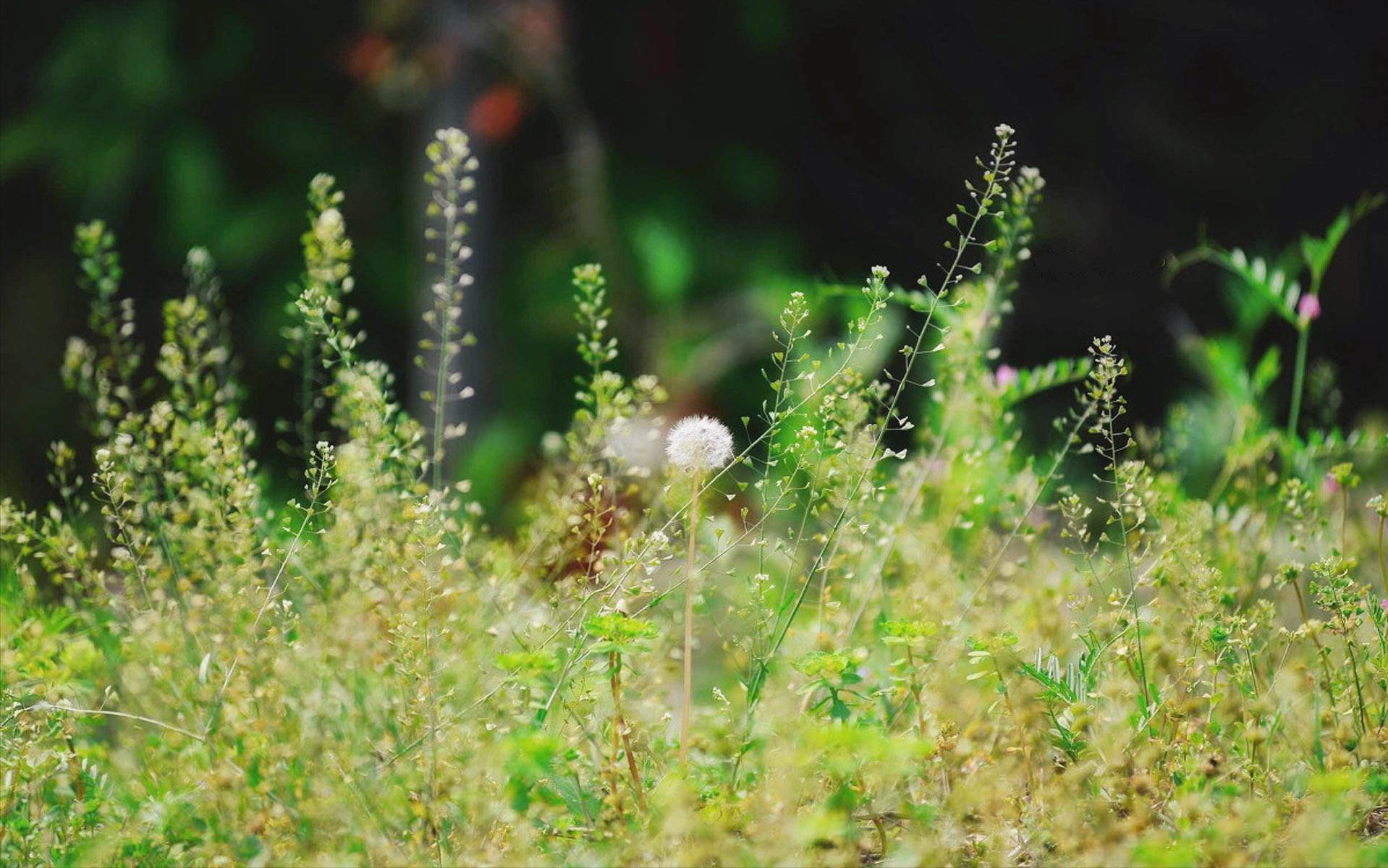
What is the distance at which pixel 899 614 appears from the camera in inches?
84.4

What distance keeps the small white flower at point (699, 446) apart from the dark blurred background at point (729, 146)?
4.39 m

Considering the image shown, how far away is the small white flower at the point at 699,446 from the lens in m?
1.72

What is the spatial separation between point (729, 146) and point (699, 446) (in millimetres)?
4969

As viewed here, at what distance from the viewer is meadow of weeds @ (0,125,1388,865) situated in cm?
160

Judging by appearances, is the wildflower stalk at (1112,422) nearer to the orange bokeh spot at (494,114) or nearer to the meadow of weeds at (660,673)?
the meadow of weeds at (660,673)

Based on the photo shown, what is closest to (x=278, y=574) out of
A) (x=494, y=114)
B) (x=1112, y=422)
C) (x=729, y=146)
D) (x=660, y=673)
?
(x=660, y=673)

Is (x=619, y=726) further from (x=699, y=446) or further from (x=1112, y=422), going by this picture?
(x=1112, y=422)

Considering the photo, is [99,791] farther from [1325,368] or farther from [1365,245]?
[1365,245]

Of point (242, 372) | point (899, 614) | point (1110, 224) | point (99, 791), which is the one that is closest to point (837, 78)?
point (1110, 224)

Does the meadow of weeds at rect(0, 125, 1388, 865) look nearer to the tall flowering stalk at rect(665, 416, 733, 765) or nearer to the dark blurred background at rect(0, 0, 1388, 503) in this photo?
the tall flowering stalk at rect(665, 416, 733, 765)

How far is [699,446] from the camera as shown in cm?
173

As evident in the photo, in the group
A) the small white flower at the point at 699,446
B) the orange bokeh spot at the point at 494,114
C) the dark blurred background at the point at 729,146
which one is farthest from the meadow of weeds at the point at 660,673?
the dark blurred background at the point at 729,146

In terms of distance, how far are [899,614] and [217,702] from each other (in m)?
1.02

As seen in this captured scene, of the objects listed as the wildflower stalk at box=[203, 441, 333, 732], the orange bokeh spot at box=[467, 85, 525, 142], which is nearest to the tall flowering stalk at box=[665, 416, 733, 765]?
the wildflower stalk at box=[203, 441, 333, 732]
